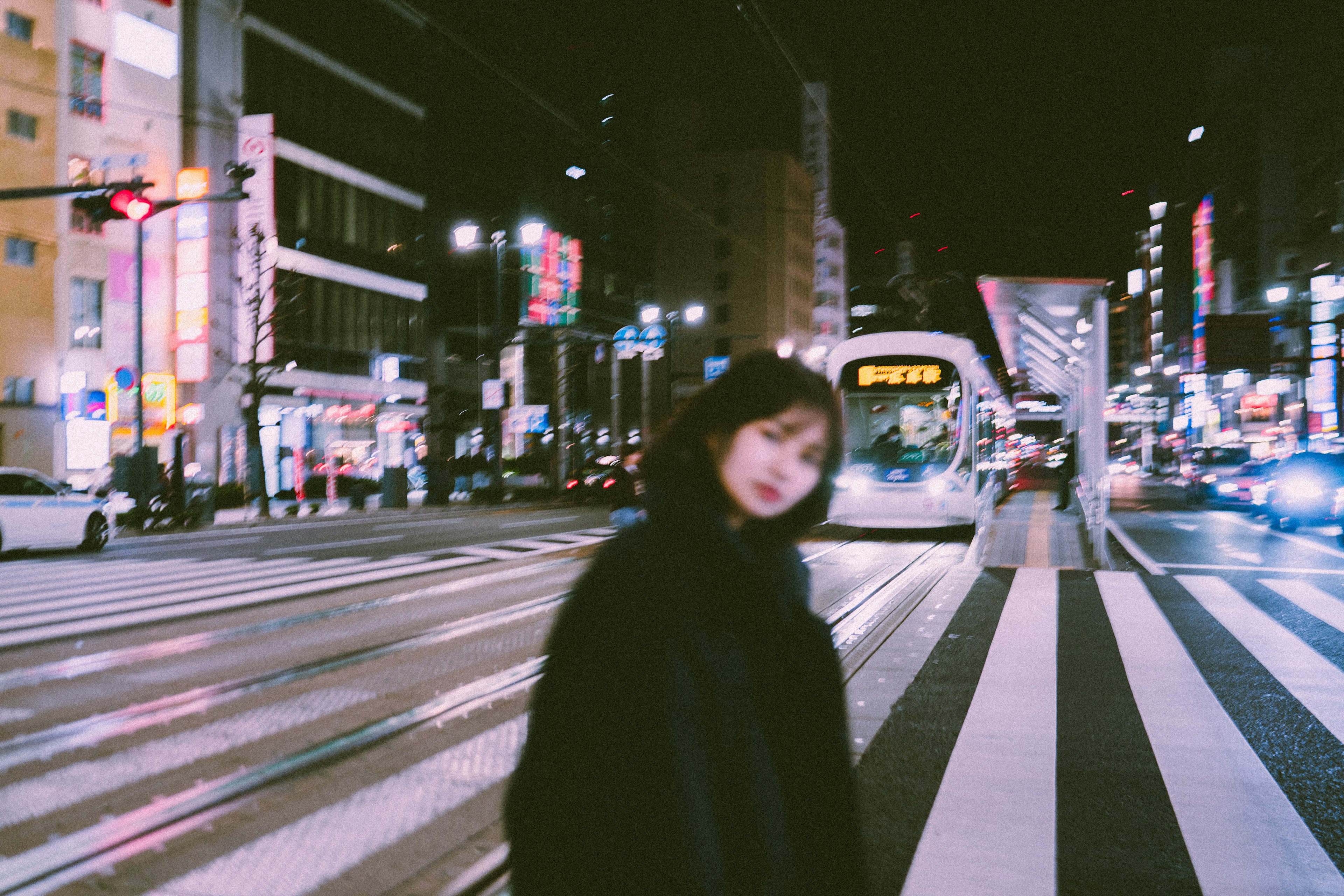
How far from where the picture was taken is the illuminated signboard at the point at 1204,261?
82.8 metres

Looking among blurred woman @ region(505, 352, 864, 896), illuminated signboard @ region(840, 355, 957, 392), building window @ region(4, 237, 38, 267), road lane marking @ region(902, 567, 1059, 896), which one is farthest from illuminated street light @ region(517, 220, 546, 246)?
blurred woman @ region(505, 352, 864, 896)

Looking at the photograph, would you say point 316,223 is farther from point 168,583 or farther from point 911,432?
point 168,583

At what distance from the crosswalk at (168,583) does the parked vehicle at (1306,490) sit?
52.3 feet

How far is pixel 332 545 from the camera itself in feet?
56.7

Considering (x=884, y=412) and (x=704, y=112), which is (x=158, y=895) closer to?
(x=884, y=412)

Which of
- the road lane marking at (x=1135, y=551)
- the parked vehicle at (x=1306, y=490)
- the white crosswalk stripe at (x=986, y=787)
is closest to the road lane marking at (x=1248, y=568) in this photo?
the road lane marking at (x=1135, y=551)

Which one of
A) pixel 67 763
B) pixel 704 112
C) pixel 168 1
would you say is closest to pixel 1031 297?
pixel 67 763

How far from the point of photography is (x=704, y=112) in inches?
3755

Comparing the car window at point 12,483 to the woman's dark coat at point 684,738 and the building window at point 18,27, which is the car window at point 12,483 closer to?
the woman's dark coat at point 684,738

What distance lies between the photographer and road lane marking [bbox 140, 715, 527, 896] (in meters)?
3.58

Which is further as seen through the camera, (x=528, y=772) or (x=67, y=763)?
(x=67, y=763)

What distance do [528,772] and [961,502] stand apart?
52.9 ft

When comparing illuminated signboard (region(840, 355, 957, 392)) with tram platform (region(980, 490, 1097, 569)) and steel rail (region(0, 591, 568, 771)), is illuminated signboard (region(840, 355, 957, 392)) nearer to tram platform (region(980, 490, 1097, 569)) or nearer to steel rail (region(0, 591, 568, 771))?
tram platform (region(980, 490, 1097, 569))

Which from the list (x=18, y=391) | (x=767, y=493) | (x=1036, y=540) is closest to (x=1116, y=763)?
(x=767, y=493)
